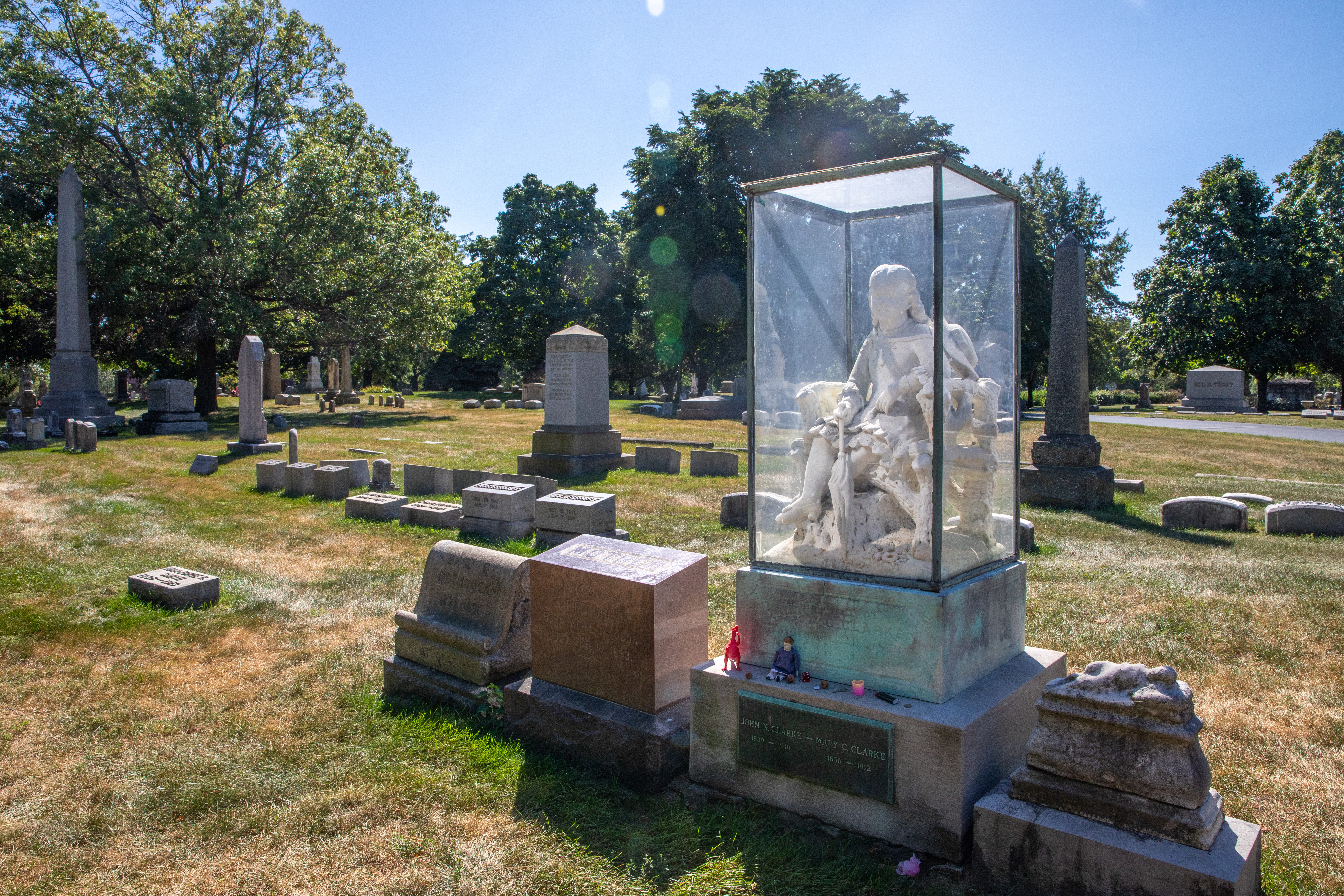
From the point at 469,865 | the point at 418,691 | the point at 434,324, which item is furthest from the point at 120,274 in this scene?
the point at 469,865

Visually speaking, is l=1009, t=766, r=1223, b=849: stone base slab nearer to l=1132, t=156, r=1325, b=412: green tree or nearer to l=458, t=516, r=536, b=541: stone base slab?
l=458, t=516, r=536, b=541: stone base slab

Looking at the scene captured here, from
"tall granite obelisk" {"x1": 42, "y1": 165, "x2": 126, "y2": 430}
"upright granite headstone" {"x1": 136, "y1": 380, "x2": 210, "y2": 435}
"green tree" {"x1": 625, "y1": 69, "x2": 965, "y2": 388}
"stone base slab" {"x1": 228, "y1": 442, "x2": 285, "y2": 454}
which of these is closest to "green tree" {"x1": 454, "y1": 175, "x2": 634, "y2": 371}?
"green tree" {"x1": 625, "y1": 69, "x2": 965, "y2": 388}

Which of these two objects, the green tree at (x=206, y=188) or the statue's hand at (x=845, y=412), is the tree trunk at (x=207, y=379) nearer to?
the green tree at (x=206, y=188)

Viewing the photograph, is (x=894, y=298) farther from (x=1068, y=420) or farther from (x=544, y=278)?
(x=544, y=278)

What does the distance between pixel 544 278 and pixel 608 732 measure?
42659mm

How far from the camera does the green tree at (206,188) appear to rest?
2230 cm

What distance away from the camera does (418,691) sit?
188 inches

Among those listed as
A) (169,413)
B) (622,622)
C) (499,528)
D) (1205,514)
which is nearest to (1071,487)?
(1205,514)

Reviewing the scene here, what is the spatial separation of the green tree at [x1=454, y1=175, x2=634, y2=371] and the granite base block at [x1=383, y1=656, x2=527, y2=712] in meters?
38.0

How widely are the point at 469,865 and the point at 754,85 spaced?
1301 inches

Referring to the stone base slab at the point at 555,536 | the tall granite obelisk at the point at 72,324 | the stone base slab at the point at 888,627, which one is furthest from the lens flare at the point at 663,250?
the stone base slab at the point at 888,627

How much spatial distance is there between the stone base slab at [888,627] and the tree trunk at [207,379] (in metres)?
26.7

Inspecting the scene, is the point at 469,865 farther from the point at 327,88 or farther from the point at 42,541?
the point at 327,88

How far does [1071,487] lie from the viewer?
10961 mm
